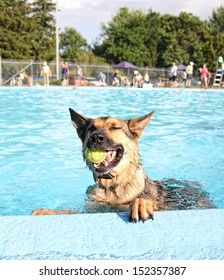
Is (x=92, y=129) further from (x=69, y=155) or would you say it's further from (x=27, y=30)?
(x=27, y=30)

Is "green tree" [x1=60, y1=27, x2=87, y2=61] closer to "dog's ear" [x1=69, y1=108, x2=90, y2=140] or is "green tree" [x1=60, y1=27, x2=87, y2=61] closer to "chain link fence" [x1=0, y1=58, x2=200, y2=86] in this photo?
"chain link fence" [x1=0, y1=58, x2=200, y2=86]

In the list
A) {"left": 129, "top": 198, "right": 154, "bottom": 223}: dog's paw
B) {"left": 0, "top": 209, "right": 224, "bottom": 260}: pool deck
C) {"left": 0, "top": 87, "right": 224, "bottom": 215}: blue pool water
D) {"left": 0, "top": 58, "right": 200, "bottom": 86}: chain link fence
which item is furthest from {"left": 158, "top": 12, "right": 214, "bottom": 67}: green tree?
{"left": 0, "top": 209, "right": 224, "bottom": 260}: pool deck

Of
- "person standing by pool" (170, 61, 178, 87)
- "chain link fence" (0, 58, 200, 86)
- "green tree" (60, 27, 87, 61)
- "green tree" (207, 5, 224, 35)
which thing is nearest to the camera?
"chain link fence" (0, 58, 200, 86)

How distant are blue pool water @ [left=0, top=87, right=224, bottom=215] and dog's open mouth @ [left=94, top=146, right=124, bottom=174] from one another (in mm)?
1203

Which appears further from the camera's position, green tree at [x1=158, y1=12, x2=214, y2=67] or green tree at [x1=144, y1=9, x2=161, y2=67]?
green tree at [x1=144, y1=9, x2=161, y2=67]

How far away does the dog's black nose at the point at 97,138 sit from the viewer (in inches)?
138

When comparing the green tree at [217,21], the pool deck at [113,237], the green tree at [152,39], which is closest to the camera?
the pool deck at [113,237]

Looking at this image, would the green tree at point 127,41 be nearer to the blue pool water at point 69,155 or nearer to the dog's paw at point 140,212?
the blue pool water at point 69,155

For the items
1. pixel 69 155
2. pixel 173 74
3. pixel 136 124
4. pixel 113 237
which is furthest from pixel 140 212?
pixel 173 74

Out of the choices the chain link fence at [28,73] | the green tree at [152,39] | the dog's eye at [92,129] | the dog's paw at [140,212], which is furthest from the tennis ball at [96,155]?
the green tree at [152,39]

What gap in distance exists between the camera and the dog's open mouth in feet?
12.0

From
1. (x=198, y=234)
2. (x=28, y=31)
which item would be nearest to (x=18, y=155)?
(x=198, y=234)

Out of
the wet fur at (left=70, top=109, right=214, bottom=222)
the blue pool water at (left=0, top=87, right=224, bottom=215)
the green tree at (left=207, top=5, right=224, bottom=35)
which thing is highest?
the green tree at (left=207, top=5, right=224, bottom=35)
